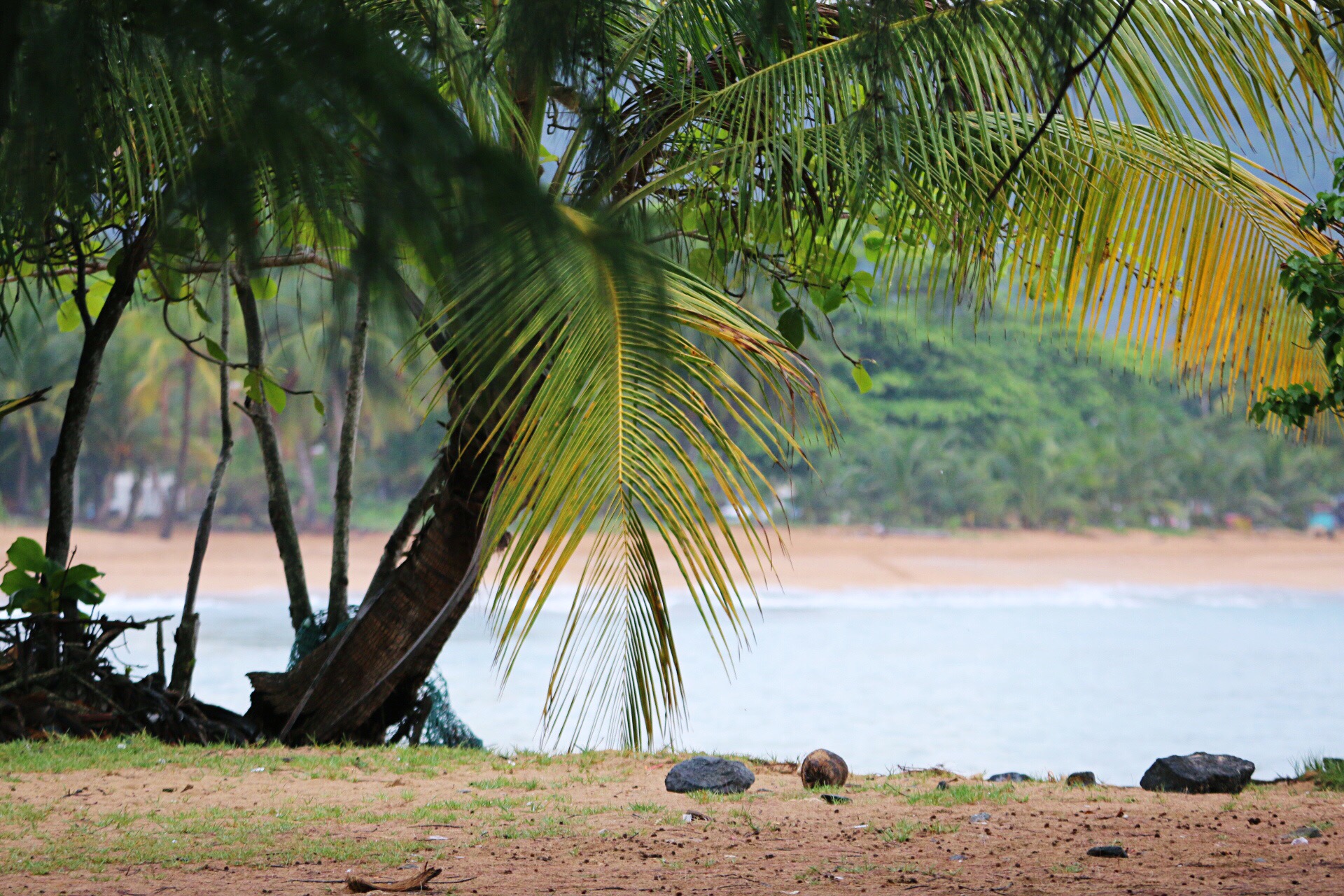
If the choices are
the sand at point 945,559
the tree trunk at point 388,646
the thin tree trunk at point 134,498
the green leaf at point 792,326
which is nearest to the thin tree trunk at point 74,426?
the tree trunk at point 388,646

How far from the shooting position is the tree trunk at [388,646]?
4090 mm

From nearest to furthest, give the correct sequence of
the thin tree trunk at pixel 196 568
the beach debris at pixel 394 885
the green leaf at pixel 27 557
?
the beach debris at pixel 394 885 → the green leaf at pixel 27 557 → the thin tree trunk at pixel 196 568

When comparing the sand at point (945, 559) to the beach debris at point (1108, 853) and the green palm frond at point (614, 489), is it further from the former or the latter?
the green palm frond at point (614, 489)

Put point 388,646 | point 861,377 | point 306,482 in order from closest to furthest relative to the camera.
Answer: point 388,646, point 861,377, point 306,482

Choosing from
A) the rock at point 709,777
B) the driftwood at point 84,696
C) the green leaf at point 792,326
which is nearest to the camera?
the rock at point 709,777

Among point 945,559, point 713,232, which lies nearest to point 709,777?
point 713,232

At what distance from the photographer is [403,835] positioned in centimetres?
278

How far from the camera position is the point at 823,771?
365 cm

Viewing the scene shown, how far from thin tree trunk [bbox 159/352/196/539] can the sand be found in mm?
354

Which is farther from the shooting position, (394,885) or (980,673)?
(980,673)

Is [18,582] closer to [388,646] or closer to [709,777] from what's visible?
[388,646]

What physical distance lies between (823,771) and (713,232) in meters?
1.82

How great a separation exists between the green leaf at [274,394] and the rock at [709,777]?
7.05 feet

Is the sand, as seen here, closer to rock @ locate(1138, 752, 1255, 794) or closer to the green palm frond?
rock @ locate(1138, 752, 1255, 794)
